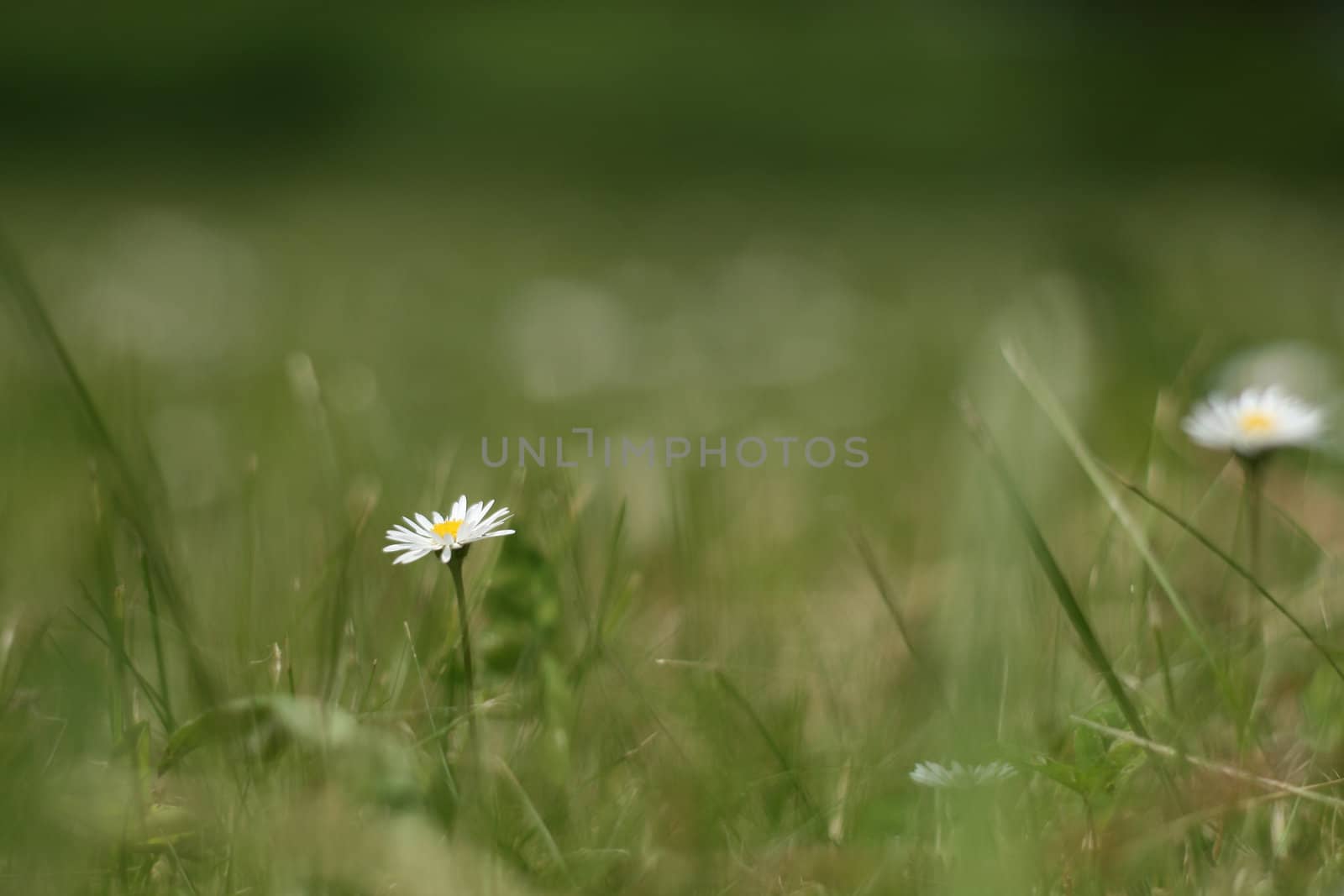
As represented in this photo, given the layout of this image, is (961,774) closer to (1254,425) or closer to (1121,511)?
(1121,511)

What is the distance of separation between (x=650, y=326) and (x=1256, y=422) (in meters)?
2.41

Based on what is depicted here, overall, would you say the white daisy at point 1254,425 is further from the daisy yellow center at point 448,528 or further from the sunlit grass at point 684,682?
the daisy yellow center at point 448,528

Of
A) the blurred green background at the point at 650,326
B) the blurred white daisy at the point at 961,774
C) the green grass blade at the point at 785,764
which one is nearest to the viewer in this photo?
the blurred white daisy at the point at 961,774

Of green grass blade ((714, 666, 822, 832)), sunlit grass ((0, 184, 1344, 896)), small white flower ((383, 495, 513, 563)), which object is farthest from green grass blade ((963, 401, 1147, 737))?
small white flower ((383, 495, 513, 563))

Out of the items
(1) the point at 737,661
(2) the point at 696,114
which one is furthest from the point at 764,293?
(2) the point at 696,114

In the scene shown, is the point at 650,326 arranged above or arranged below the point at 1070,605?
above

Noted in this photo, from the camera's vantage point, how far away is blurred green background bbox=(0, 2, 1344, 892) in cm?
82

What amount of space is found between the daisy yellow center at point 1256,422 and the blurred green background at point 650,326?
0.15m

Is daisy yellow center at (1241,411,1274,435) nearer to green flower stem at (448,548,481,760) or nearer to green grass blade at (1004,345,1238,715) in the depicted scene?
green grass blade at (1004,345,1238,715)

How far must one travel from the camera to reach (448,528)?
2.23ft

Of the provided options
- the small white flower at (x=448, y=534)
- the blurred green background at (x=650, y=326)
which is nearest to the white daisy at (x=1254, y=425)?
the blurred green background at (x=650, y=326)

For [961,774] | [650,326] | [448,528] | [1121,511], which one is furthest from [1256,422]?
[650,326]

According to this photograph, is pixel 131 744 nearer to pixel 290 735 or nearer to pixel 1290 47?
pixel 290 735

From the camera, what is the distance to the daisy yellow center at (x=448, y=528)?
0.67 metres
